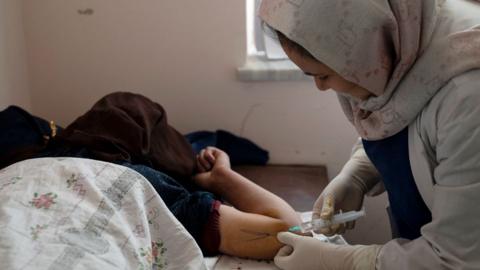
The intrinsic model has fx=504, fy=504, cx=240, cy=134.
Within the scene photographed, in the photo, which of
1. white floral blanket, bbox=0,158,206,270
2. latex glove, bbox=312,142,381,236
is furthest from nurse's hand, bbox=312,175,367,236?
white floral blanket, bbox=0,158,206,270

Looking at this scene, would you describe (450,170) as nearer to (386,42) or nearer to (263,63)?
(386,42)

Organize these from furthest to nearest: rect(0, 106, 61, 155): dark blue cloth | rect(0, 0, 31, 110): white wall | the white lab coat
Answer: rect(0, 0, 31, 110): white wall, rect(0, 106, 61, 155): dark blue cloth, the white lab coat

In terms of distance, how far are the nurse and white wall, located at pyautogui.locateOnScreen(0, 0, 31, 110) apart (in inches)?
45.7

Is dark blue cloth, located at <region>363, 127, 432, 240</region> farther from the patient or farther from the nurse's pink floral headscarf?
the patient

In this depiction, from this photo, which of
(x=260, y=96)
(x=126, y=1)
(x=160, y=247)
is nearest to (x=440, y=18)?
(x=160, y=247)

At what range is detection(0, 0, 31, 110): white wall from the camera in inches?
66.1

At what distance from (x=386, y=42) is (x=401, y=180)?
0.27 m

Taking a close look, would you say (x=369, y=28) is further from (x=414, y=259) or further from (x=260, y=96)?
(x=260, y=96)

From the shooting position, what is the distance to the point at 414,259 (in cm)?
83

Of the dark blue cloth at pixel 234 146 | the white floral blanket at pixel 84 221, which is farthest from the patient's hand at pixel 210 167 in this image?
the white floral blanket at pixel 84 221

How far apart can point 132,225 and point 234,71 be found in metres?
0.89

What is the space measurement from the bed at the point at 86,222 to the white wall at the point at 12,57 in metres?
0.75

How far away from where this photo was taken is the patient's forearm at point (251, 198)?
1.20m

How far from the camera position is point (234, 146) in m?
1.77
